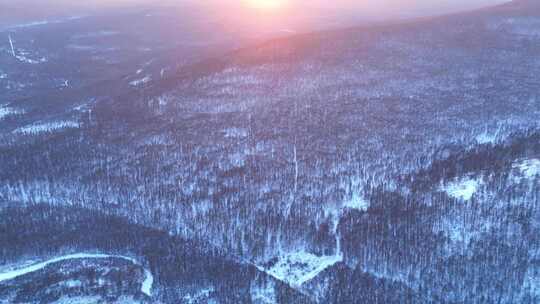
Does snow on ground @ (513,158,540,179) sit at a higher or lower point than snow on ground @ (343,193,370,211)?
higher

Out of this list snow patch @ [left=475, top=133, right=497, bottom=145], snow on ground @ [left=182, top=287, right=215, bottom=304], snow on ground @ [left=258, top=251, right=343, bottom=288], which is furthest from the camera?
snow patch @ [left=475, top=133, right=497, bottom=145]

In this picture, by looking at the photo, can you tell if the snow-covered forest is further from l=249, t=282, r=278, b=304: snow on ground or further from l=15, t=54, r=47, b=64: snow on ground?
l=15, t=54, r=47, b=64: snow on ground

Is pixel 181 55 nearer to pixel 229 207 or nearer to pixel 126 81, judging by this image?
pixel 126 81

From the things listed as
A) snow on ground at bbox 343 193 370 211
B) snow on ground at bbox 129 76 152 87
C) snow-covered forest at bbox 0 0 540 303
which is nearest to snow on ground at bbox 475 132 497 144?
snow-covered forest at bbox 0 0 540 303

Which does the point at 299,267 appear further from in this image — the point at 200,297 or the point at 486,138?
the point at 486,138

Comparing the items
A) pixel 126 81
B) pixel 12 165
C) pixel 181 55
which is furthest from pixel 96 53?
pixel 12 165

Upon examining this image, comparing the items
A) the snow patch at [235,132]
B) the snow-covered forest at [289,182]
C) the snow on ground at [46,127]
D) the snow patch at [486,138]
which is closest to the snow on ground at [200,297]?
the snow-covered forest at [289,182]

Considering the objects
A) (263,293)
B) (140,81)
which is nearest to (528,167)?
(263,293)
